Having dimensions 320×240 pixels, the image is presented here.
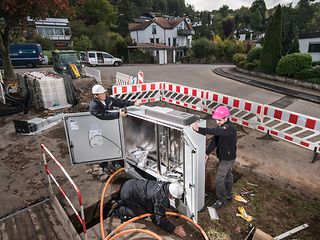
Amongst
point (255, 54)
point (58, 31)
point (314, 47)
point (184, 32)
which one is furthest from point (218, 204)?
point (184, 32)

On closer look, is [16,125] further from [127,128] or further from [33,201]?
[127,128]

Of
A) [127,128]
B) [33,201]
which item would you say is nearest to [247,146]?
[127,128]

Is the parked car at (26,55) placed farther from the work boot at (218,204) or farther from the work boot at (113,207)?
the work boot at (218,204)

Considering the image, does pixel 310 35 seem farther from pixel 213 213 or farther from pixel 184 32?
pixel 184 32

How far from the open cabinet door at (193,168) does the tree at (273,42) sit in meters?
18.3

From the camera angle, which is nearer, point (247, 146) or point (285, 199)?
point (285, 199)

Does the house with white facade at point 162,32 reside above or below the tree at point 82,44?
above

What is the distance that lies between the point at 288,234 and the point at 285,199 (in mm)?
1125

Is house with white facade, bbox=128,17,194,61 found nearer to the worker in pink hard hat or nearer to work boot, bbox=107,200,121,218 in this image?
the worker in pink hard hat

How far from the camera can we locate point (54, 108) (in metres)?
10.7

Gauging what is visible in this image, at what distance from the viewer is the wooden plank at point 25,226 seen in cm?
379

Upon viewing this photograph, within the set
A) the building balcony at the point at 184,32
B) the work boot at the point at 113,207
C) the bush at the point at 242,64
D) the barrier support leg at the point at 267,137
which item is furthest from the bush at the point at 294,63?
the building balcony at the point at 184,32

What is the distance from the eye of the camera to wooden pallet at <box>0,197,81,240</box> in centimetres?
378

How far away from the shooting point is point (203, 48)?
3656 cm
